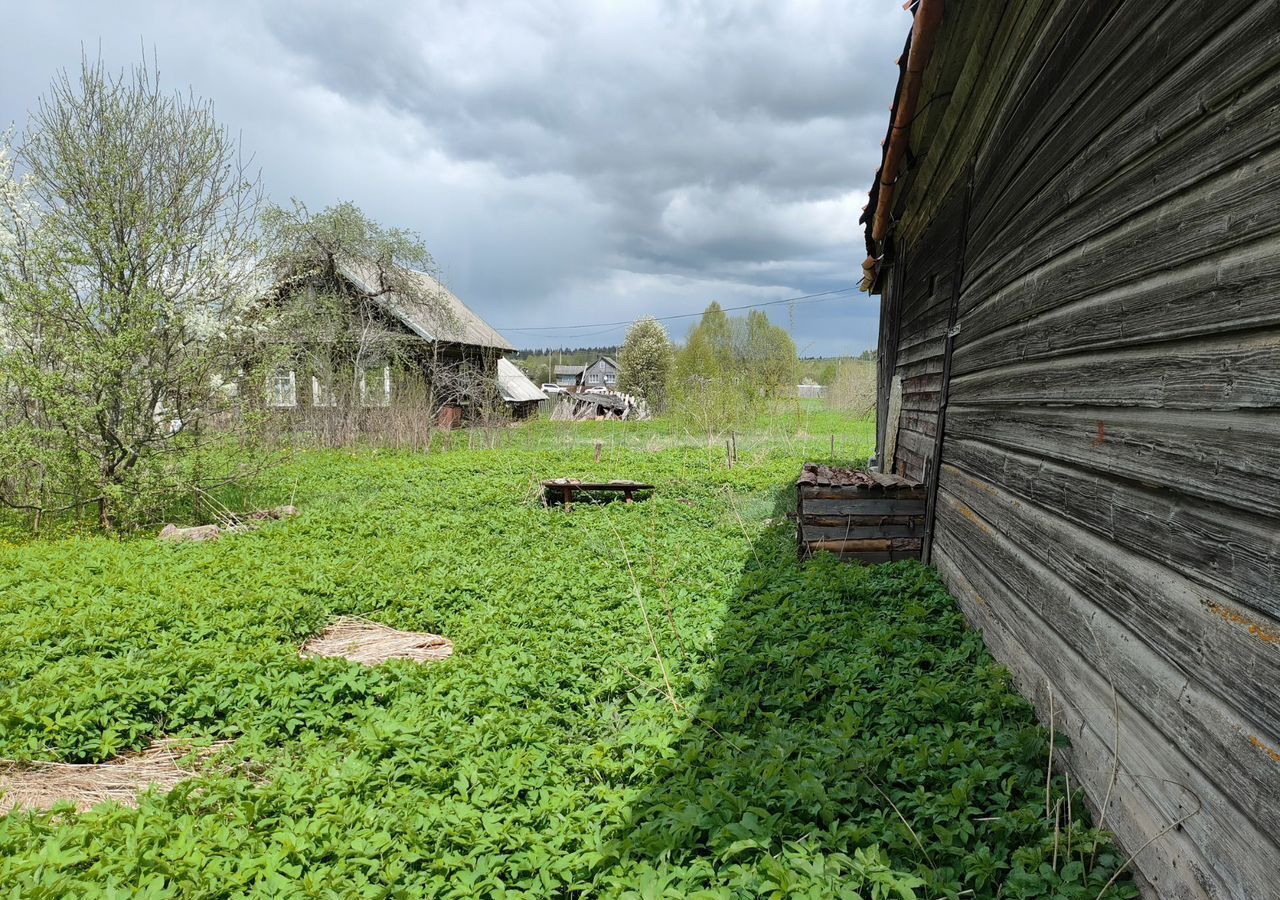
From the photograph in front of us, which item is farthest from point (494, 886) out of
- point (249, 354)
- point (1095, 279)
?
point (249, 354)

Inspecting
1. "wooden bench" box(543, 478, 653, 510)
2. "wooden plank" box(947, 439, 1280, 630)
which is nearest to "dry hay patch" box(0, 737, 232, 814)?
"wooden plank" box(947, 439, 1280, 630)

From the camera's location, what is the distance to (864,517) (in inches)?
233

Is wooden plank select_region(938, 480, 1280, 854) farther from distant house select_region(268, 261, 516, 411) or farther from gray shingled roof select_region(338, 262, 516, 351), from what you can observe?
gray shingled roof select_region(338, 262, 516, 351)

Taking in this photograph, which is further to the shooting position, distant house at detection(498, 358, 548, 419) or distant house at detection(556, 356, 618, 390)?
distant house at detection(556, 356, 618, 390)

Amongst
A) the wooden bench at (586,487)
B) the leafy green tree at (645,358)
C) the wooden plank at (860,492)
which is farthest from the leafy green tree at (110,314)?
the leafy green tree at (645,358)

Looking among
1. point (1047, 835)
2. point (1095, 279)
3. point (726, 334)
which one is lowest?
point (1047, 835)

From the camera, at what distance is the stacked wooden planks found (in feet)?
19.2

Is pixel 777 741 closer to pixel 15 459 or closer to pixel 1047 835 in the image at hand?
pixel 1047 835

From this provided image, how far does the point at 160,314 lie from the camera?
8609 mm

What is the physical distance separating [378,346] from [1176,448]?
19.9 metres

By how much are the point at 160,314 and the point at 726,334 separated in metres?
38.0

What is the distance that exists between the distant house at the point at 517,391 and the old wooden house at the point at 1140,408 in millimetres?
23577

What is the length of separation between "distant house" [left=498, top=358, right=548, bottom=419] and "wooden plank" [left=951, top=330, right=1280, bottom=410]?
79.6ft

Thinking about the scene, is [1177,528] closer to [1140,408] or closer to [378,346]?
[1140,408]
